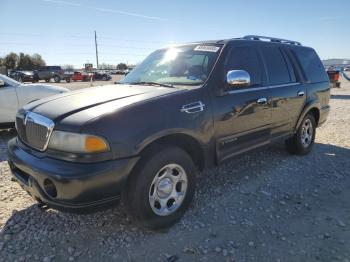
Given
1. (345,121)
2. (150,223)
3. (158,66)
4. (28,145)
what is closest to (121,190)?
(150,223)

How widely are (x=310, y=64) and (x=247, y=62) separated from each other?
2035mm

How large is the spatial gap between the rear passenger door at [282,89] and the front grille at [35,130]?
295cm

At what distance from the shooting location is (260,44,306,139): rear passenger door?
15.0ft

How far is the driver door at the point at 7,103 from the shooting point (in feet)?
22.8

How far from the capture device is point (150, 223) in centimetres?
311

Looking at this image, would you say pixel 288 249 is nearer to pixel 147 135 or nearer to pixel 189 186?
pixel 189 186

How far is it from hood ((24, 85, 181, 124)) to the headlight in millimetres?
133

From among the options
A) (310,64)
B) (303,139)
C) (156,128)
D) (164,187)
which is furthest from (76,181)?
(310,64)

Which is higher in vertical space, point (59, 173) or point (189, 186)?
point (59, 173)

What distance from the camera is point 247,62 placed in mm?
4238

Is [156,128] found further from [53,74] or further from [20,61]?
[20,61]

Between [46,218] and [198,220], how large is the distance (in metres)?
1.61

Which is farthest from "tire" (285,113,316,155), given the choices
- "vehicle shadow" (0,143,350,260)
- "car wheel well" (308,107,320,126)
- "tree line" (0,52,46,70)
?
"tree line" (0,52,46,70)

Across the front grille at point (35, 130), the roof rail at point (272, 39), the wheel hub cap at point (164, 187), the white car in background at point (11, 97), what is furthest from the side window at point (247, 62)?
the white car in background at point (11, 97)
